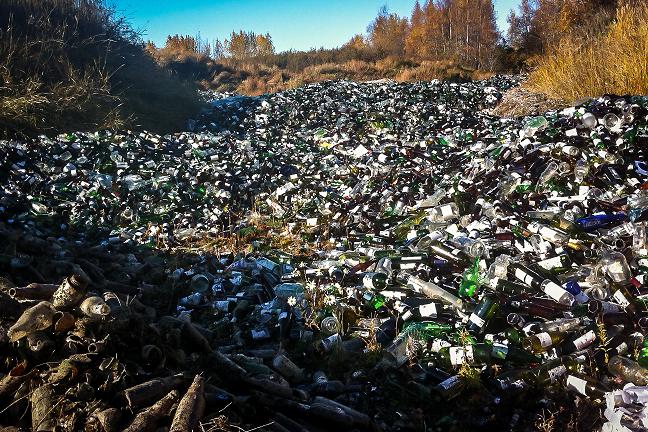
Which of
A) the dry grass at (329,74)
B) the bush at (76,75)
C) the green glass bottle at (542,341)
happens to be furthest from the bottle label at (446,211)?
the dry grass at (329,74)

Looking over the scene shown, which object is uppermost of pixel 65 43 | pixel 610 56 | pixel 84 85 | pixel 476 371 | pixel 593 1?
pixel 593 1

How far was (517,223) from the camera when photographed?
4121mm

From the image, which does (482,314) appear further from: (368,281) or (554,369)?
(368,281)

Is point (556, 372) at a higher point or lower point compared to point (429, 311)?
lower

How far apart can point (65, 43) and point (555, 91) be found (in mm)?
11275

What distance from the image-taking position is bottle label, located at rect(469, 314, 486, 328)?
3.06 m

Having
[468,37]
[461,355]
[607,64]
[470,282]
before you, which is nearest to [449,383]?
[461,355]

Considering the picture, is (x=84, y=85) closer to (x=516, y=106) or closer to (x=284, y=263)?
(x=284, y=263)

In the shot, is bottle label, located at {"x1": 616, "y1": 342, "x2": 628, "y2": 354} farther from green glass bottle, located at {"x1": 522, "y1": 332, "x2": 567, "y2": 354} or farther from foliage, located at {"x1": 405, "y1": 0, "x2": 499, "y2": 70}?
foliage, located at {"x1": 405, "y1": 0, "x2": 499, "y2": 70}

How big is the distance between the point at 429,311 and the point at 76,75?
10.2m

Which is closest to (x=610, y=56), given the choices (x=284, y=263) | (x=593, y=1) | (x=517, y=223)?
(x=517, y=223)

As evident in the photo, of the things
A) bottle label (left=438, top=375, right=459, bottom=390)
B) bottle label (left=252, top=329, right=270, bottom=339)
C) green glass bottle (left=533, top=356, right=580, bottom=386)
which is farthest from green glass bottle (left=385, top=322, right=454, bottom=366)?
bottle label (left=252, top=329, right=270, bottom=339)

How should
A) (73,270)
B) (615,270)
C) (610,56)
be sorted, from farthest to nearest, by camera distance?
(610,56), (73,270), (615,270)

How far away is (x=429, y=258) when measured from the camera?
3.96 m
